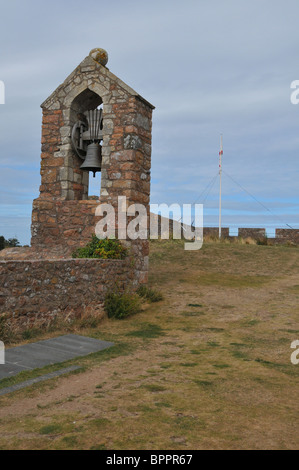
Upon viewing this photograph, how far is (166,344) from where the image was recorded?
6.25m

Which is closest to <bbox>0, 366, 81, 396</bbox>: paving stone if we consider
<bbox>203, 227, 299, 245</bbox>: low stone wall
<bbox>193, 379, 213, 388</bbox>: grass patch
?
<bbox>193, 379, 213, 388</bbox>: grass patch

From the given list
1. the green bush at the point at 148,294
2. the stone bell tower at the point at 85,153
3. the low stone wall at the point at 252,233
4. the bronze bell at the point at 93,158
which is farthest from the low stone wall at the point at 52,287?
the low stone wall at the point at 252,233

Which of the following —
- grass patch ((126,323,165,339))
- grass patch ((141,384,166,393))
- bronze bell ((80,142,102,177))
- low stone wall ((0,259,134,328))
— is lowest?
grass patch ((126,323,165,339))

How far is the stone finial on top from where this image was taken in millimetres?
9961

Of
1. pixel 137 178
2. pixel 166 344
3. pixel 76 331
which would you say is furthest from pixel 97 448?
pixel 137 178

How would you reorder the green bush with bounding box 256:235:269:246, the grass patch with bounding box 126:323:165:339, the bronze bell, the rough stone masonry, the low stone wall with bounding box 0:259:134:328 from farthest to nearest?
the green bush with bounding box 256:235:269:246 < the bronze bell < the rough stone masonry < the grass patch with bounding box 126:323:165:339 < the low stone wall with bounding box 0:259:134:328

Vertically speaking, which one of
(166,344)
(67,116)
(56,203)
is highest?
(67,116)

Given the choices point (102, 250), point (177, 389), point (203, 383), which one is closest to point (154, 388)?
point (177, 389)

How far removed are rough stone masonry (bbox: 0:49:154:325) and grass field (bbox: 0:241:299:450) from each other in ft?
6.25

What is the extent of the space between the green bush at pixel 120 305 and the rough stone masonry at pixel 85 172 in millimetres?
204

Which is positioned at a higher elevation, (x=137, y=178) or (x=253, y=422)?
(x=137, y=178)

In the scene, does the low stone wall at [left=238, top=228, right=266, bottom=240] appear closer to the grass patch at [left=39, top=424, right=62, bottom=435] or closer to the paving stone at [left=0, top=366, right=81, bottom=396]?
the paving stone at [left=0, top=366, right=81, bottom=396]

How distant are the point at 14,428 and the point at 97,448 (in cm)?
83

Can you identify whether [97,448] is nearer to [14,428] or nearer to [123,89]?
[14,428]
